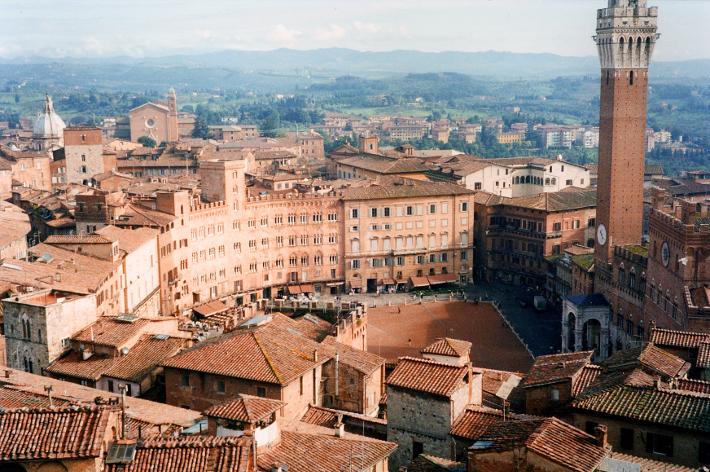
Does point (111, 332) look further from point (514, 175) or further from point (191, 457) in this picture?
point (514, 175)

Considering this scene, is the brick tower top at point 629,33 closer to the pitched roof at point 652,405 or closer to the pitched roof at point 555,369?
the pitched roof at point 555,369

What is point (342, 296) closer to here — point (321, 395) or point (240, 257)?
point (240, 257)

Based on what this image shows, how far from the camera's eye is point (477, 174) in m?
104

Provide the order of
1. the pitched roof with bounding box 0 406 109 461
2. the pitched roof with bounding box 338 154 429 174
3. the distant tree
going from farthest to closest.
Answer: the distant tree
the pitched roof with bounding box 338 154 429 174
the pitched roof with bounding box 0 406 109 461

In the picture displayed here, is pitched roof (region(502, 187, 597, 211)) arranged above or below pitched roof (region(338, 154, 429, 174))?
below

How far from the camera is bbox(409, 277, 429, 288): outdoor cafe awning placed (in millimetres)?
89562

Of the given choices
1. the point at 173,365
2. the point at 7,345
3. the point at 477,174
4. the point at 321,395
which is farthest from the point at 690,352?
the point at 477,174

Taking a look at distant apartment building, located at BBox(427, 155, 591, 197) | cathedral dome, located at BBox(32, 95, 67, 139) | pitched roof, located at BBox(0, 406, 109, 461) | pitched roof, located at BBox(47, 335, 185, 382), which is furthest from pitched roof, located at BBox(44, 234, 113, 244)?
cathedral dome, located at BBox(32, 95, 67, 139)

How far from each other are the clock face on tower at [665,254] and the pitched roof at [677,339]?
22512mm

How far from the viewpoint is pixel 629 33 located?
73.0m

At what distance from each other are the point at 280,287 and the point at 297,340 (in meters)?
47.9

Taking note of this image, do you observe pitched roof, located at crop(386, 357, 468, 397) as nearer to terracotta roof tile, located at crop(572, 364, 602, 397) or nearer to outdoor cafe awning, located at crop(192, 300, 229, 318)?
terracotta roof tile, located at crop(572, 364, 602, 397)

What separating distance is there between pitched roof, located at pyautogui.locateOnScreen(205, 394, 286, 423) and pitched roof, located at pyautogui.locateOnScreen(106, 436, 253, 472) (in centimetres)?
577

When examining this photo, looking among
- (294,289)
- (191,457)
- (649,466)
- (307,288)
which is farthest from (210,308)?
(191,457)
